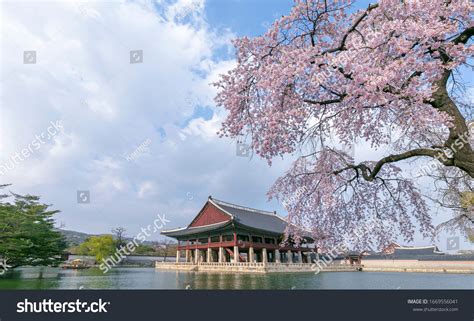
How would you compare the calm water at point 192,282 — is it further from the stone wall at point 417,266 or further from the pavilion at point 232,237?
the stone wall at point 417,266

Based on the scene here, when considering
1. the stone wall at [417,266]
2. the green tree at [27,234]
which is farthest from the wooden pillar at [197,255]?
the stone wall at [417,266]

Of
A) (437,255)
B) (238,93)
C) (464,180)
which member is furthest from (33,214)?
(437,255)

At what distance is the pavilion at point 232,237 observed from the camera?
3606 centimetres

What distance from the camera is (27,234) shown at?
77.0ft

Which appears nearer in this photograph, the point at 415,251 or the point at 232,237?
the point at 232,237

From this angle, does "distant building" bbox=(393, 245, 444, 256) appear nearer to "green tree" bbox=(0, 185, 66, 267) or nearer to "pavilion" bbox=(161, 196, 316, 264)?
"pavilion" bbox=(161, 196, 316, 264)

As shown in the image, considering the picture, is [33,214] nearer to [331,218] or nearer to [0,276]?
[0,276]

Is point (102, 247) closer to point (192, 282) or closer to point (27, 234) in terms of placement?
point (27, 234)

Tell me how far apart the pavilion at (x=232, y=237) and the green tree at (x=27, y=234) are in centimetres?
1530

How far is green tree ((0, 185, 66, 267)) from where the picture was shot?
22.6m

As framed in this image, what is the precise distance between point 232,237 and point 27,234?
64.5ft

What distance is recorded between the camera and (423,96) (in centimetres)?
456

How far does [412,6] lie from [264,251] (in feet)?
114

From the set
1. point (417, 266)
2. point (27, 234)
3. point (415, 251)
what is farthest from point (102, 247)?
point (415, 251)
